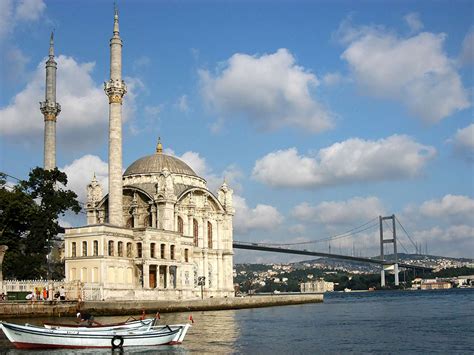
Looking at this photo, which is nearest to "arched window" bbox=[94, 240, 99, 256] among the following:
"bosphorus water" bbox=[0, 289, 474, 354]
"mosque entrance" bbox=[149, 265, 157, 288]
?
"mosque entrance" bbox=[149, 265, 157, 288]

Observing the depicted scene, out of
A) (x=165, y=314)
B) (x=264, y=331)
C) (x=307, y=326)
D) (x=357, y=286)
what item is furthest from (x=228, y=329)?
(x=357, y=286)

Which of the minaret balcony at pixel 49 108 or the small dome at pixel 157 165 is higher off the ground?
the minaret balcony at pixel 49 108

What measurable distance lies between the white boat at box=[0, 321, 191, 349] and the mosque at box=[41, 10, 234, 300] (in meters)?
21.9

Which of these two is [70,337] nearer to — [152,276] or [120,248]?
[120,248]

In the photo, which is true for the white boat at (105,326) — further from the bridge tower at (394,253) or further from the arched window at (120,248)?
the bridge tower at (394,253)

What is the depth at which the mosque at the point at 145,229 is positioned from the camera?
5225 cm

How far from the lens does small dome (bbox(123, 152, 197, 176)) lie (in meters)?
66.9

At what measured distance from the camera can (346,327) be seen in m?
39.2

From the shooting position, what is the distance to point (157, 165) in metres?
67.1

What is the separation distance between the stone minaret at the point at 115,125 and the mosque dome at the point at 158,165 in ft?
36.8

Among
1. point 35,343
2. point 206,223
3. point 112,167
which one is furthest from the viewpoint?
point 206,223

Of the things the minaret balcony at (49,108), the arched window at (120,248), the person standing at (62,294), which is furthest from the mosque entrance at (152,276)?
the minaret balcony at (49,108)

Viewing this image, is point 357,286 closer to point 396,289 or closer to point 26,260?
point 396,289

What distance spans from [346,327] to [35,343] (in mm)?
19239
